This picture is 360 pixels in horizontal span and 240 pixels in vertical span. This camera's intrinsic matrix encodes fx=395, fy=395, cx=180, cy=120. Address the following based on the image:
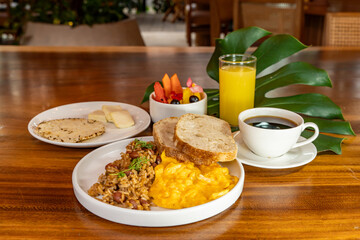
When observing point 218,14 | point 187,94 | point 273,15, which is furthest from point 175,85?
point 218,14

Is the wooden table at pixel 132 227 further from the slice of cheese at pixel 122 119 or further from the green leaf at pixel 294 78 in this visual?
the green leaf at pixel 294 78

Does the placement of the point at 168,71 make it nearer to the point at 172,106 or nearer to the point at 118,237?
the point at 172,106

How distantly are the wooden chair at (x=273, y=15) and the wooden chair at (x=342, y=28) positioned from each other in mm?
268

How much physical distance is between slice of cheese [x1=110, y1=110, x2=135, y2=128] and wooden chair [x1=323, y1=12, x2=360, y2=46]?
72.4 inches

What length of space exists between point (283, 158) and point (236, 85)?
0.33 m

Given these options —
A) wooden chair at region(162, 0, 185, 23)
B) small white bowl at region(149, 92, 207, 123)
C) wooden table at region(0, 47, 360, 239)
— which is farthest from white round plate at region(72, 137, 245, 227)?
wooden chair at region(162, 0, 185, 23)

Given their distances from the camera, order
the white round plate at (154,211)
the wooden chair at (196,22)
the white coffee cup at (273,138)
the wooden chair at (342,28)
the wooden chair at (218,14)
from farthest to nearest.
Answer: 1. the wooden chair at (196,22)
2. the wooden chair at (218,14)
3. the wooden chair at (342,28)
4. the white coffee cup at (273,138)
5. the white round plate at (154,211)

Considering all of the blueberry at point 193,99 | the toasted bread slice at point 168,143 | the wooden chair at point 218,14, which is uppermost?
the blueberry at point 193,99

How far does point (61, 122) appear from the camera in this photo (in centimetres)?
128

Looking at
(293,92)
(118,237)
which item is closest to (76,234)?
(118,237)

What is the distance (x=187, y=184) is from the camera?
0.86 m

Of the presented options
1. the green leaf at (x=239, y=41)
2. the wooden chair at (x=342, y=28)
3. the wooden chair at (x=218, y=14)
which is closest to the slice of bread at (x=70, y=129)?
the green leaf at (x=239, y=41)

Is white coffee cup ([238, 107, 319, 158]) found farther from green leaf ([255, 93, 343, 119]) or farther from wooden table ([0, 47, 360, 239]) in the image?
green leaf ([255, 93, 343, 119])

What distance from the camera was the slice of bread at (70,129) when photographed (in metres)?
1.16
